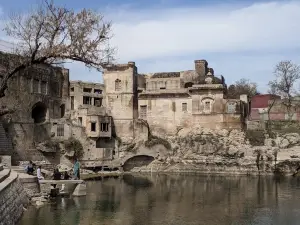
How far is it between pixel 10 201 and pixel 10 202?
43 mm

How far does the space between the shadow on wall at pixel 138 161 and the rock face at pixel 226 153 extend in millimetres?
432

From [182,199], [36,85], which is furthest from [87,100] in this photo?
[182,199]

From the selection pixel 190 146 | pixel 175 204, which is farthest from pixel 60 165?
pixel 175 204

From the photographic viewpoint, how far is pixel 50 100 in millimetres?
49000

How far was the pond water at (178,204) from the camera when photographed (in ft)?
72.8

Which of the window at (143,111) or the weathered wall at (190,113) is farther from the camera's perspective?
the window at (143,111)

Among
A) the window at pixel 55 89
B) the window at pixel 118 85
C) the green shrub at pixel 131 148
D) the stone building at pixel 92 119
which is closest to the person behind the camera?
the stone building at pixel 92 119

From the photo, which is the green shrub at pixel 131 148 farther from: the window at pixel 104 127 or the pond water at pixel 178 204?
the pond water at pixel 178 204

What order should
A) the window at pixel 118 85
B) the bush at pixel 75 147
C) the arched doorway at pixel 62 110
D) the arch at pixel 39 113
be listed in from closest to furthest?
the bush at pixel 75 147 < the arch at pixel 39 113 < the arched doorway at pixel 62 110 < the window at pixel 118 85

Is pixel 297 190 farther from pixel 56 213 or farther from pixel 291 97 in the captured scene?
pixel 291 97

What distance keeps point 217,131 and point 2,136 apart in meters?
23.2

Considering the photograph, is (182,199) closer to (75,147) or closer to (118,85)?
(75,147)

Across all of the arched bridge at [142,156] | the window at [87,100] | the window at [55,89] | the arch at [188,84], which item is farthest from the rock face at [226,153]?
the window at [55,89]

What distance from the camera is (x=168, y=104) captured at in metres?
53.7
